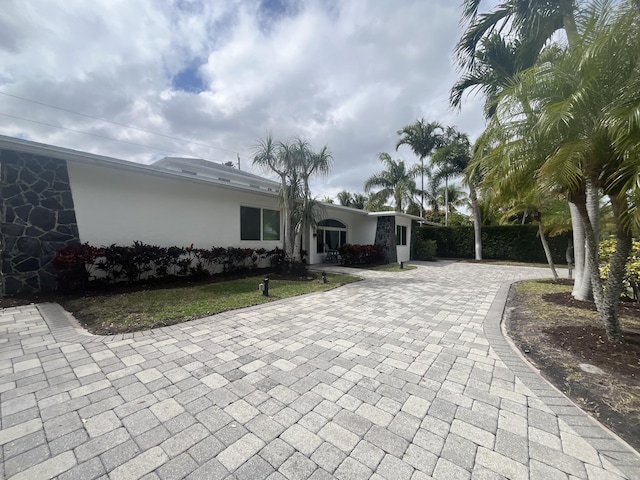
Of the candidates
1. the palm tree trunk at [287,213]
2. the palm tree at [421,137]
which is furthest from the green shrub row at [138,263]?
the palm tree at [421,137]

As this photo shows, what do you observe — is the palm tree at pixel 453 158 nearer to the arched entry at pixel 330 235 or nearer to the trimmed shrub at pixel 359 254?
the trimmed shrub at pixel 359 254

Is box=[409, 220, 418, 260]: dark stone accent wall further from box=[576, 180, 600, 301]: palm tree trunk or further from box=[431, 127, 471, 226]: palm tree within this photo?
box=[576, 180, 600, 301]: palm tree trunk

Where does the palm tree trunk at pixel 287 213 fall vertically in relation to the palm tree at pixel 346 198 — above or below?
below

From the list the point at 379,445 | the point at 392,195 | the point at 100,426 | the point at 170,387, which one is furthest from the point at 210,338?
the point at 392,195

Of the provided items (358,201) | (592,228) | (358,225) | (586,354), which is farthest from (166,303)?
(358,201)

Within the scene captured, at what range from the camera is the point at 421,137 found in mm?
19500

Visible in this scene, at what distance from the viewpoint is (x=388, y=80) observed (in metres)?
7.98

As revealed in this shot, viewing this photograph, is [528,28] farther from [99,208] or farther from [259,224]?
[99,208]

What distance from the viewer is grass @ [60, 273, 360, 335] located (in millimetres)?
4102

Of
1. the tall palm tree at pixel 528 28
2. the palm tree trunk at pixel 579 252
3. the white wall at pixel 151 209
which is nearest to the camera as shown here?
the tall palm tree at pixel 528 28

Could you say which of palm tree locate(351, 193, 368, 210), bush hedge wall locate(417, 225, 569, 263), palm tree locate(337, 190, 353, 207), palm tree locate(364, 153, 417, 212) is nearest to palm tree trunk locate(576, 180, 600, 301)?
bush hedge wall locate(417, 225, 569, 263)

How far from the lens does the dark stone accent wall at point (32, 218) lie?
17.3 ft

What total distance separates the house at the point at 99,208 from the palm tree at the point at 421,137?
13888 millimetres

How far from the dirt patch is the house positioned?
7146 mm
